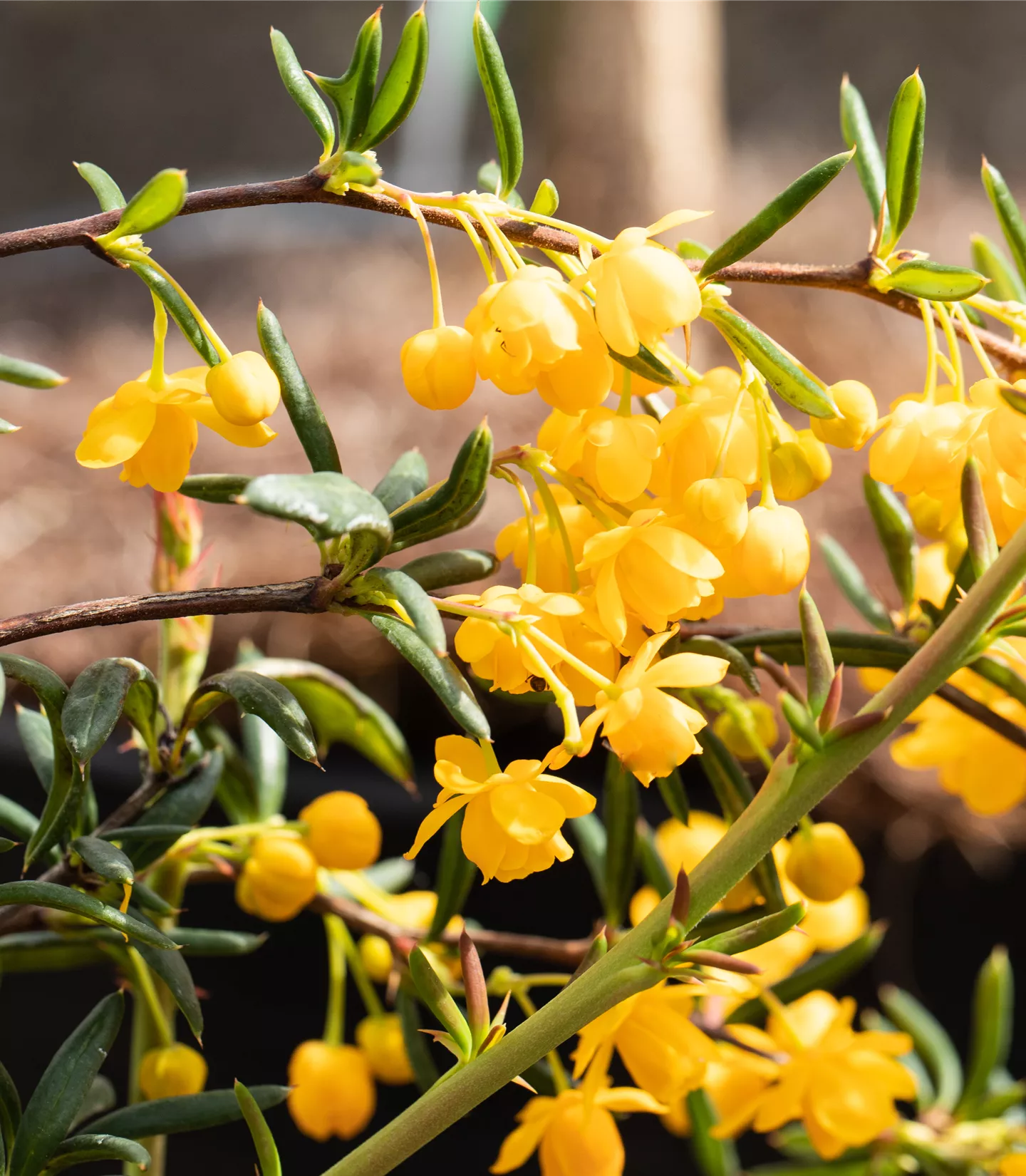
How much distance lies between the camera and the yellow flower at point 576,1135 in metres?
0.29

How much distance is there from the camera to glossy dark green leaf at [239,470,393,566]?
0.61ft

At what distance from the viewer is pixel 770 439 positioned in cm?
27

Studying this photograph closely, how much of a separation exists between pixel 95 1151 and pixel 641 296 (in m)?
0.23

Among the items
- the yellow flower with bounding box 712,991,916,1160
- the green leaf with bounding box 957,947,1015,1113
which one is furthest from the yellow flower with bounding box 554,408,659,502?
the green leaf with bounding box 957,947,1015,1113

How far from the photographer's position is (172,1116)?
28 cm

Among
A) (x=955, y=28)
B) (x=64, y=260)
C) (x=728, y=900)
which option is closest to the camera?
(x=728, y=900)

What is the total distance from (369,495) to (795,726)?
3.9 inches

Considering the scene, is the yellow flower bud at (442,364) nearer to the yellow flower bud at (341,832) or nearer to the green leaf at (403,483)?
the green leaf at (403,483)

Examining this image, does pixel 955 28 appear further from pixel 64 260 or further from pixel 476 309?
pixel 476 309

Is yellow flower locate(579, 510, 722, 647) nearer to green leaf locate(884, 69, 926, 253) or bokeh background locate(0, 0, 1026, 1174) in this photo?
green leaf locate(884, 69, 926, 253)

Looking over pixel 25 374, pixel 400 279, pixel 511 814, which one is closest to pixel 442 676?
pixel 511 814

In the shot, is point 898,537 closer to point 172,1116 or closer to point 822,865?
point 822,865

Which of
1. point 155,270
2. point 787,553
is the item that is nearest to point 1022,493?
point 787,553

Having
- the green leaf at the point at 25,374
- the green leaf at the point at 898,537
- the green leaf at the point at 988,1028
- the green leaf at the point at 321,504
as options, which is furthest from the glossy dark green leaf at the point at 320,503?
the green leaf at the point at 988,1028
